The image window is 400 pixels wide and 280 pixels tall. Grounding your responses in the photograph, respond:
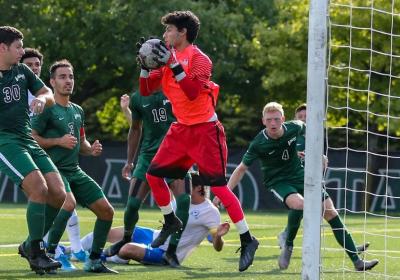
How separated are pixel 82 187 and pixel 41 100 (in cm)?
158

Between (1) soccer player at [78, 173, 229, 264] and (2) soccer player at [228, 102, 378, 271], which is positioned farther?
(2) soccer player at [228, 102, 378, 271]

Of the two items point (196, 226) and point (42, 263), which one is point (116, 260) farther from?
point (42, 263)

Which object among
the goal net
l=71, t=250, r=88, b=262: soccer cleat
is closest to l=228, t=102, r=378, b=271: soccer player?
l=71, t=250, r=88, b=262: soccer cleat

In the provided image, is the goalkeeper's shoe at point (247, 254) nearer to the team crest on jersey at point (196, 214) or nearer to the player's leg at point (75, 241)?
the team crest on jersey at point (196, 214)

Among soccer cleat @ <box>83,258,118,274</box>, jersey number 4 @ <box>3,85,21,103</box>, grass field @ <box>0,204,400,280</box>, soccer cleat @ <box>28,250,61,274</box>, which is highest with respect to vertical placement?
jersey number 4 @ <box>3,85,21,103</box>

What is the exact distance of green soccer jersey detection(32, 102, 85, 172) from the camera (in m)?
10.5

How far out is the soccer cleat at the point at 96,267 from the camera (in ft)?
33.2

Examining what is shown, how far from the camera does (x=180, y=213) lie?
1123 cm

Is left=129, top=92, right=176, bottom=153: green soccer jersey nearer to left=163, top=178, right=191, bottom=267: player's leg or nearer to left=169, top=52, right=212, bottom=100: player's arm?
left=163, top=178, right=191, bottom=267: player's leg

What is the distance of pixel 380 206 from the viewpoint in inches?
1080

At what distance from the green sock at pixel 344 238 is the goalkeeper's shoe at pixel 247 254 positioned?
1.47 metres

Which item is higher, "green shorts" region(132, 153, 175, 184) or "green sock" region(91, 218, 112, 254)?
"green shorts" region(132, 153, 175, 184)

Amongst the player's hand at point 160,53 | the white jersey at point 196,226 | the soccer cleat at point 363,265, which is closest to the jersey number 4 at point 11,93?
the player's hand at point 160,53

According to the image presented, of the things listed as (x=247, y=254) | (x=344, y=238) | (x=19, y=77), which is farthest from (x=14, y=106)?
(x=344, y=238)
